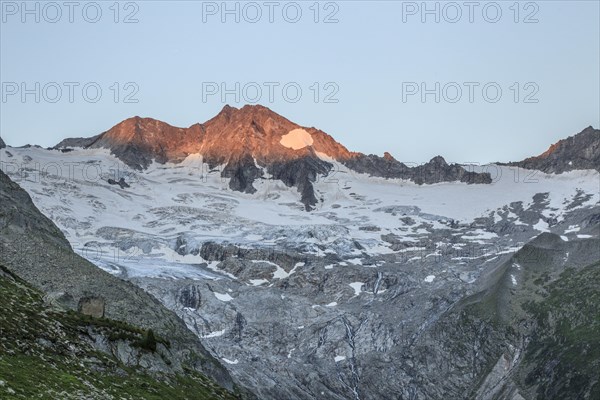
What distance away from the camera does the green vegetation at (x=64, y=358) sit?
1743 inches

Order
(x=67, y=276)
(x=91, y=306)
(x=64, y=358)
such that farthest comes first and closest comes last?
(x=67, y=276), (x=91, y=306), (x=64, y=358)

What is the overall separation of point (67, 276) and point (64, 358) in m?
70.3

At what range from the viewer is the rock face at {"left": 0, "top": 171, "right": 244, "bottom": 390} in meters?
114

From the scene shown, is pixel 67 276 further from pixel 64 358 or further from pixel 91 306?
pixel 64 358

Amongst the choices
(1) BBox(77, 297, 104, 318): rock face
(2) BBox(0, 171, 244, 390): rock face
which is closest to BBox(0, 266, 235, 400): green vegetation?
(1) BBox(77, 297, 104, 318): rock face

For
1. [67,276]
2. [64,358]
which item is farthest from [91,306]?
[67,276]

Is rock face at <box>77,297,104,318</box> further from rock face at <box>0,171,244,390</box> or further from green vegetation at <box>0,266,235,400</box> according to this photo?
rock face at <box>0,171,244,390</box>

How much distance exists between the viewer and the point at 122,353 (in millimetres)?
62125

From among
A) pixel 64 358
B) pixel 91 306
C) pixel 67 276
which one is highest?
pixel 64 358

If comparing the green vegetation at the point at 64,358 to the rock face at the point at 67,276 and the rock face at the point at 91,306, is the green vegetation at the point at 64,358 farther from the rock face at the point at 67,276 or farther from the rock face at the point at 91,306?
the rock face at the point at 67,276

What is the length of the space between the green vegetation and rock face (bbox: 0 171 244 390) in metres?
41.3

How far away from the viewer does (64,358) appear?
52156 millimetres

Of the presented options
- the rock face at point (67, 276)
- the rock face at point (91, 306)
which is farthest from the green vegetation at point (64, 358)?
the rock face at point (67, 276)

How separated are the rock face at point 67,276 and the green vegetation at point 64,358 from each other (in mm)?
41253
